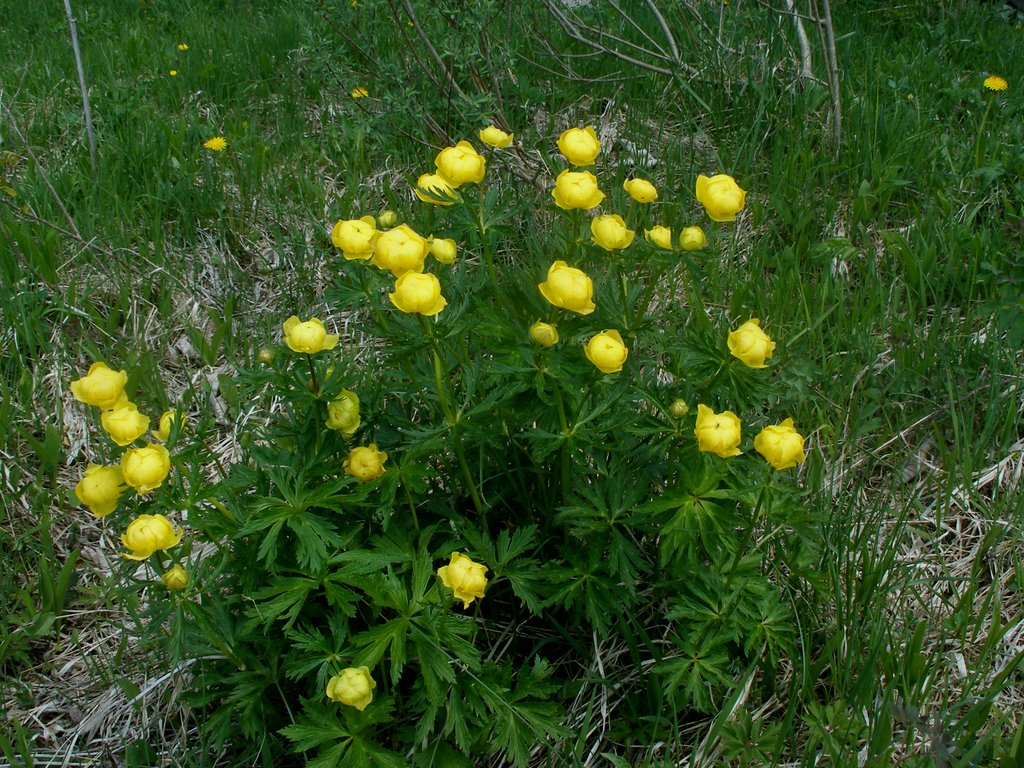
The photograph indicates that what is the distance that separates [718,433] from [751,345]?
0.51 ft

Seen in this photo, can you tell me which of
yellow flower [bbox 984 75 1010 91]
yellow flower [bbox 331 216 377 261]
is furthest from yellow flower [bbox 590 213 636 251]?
yellow flower [bbox 984 75 1010 91]

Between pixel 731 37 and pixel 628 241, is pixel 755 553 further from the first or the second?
pixel 731 37

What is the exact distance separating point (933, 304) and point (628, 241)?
4.67 feet

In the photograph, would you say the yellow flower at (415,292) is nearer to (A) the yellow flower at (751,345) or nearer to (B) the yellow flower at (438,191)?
(B) the yellow flower at (438,191)

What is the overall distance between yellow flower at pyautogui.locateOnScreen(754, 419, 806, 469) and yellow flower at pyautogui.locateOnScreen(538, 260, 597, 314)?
33 centimetres

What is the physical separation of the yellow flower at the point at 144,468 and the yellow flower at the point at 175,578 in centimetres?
14

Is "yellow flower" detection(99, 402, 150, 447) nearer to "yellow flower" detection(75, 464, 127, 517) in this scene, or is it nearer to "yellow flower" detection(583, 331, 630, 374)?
"yellow flower" detection(75, 464, 127, 517)

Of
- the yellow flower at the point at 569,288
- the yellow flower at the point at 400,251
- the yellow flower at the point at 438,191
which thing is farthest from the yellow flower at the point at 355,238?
the yellow flower at the point at 569,288

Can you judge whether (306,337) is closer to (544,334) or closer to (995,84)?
(544,334)

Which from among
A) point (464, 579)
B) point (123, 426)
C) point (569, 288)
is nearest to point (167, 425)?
point (123, 426)

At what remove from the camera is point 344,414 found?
4.79ft

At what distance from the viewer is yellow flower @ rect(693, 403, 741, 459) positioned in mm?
1346

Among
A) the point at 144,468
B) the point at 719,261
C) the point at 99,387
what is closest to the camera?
the point at 144,468

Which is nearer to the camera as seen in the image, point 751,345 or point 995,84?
point 751,345
